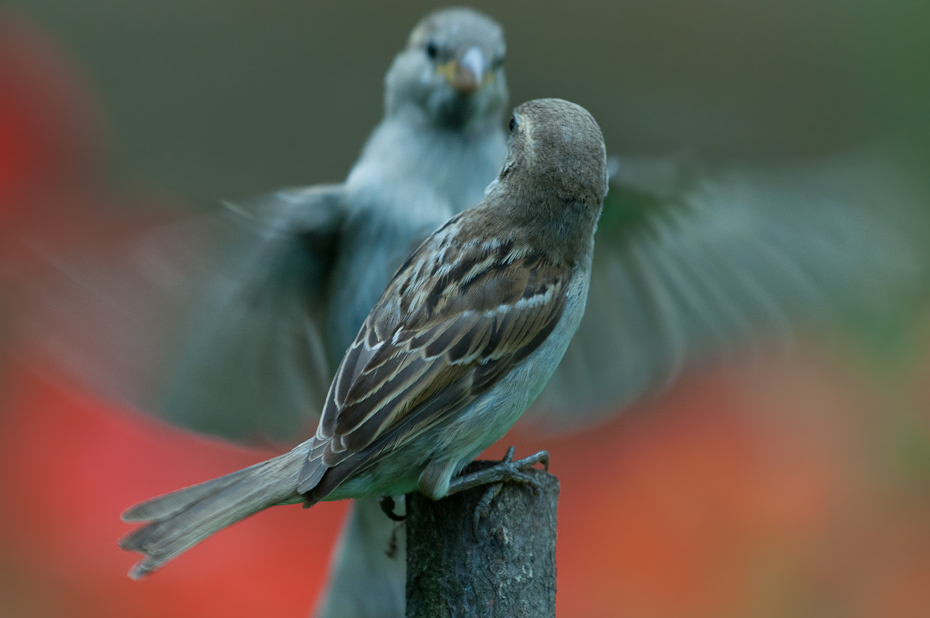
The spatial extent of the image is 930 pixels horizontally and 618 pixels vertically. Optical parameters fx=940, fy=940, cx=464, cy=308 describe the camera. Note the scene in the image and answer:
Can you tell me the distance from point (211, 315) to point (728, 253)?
1.10 metres

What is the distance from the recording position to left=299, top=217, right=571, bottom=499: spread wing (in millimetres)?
1330

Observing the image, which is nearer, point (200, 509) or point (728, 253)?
point (200, 509)

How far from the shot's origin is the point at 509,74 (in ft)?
10.1

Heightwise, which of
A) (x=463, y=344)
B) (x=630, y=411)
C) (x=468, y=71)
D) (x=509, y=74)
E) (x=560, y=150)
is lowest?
(x=463, y=344)

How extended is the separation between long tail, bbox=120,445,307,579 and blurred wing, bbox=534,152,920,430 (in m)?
0.95

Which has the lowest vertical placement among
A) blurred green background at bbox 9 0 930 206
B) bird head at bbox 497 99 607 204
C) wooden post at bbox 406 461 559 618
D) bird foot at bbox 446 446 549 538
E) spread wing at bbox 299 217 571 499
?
wooden post at bbox 406 461 559 618

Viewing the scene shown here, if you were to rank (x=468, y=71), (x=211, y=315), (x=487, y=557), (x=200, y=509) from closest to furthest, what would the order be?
(x=200, y=509) → (x=487, y=557) → (x=211, y=315) → (x=468, y=71)

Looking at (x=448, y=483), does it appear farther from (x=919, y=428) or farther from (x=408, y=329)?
(x=919, y=428)

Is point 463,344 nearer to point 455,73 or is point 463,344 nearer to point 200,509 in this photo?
point 200,509

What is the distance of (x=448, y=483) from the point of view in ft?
4.54

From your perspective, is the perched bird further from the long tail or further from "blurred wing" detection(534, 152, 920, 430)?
the long tail

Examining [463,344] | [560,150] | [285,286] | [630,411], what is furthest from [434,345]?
[630,411]

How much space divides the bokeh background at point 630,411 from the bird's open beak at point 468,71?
1.95ft

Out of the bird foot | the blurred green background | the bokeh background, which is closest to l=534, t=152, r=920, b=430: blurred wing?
the bokeh background
